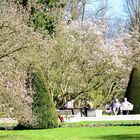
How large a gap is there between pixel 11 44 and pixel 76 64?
11.9m

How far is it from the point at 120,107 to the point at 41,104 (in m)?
11.7

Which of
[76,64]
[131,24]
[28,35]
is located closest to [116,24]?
[131,24]

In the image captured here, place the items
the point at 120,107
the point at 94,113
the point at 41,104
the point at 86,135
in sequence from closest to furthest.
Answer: the point at 86,135 < the point at 41,104 < the point at 94,113 < the point at 120,107

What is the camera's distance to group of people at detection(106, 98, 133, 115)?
34.3 metres

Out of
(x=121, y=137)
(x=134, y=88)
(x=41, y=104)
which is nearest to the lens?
(x=121, y=137)

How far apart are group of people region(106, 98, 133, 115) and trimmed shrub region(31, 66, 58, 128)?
9.85 m

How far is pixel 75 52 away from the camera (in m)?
35.9

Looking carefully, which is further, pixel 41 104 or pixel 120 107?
pixel 120 107

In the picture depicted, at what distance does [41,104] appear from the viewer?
24828 millimetres

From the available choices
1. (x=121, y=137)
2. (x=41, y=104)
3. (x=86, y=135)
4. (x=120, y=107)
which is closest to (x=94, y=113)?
(x=120, y=107)

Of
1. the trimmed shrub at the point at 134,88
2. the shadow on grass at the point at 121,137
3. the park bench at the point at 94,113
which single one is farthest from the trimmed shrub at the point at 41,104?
the trimmed shrub at the point at 134,88

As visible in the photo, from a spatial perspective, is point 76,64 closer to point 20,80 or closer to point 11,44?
point 11,44

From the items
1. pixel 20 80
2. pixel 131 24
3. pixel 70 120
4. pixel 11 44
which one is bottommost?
pixel 70 120

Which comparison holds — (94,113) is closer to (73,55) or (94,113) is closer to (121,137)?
(73,55)
